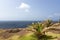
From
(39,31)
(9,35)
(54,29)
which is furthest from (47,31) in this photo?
(9,35)

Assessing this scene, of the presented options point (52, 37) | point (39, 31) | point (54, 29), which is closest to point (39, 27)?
point (39, 31)

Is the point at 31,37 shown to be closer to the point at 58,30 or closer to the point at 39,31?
the point at 39,31

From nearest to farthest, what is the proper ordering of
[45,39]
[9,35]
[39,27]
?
[45,39] < [39,27] < [9,35]

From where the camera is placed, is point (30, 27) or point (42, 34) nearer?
point (42, 34)

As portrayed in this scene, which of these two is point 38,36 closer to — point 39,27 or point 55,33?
point 39,27

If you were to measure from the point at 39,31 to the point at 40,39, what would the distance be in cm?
133

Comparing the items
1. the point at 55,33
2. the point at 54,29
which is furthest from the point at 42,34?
the point at 54,29

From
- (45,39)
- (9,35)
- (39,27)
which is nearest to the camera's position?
(45,39)

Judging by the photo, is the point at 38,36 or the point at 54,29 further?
the point at 54,29

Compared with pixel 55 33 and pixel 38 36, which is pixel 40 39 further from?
pixel 55 33

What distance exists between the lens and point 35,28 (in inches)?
812

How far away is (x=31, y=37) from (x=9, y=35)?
139 inches

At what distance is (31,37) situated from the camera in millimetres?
19141

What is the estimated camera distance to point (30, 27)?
22.3 m
